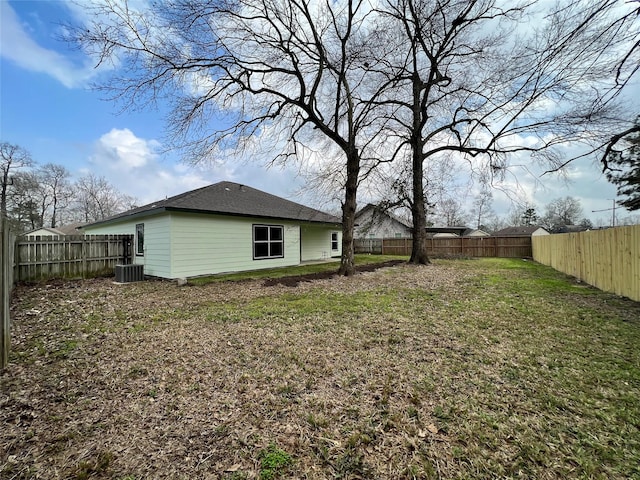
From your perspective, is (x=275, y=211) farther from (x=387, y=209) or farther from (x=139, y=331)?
(x=139, y=331)

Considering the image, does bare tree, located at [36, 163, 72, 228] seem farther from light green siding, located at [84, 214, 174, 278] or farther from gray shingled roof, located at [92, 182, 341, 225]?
light green siding, located at [84, 214, 174, 278]

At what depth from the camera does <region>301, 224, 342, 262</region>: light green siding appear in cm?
1695

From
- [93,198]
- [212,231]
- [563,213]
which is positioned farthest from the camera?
[563,213]

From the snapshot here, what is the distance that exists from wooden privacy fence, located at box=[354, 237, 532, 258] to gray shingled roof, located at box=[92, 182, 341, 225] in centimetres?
782

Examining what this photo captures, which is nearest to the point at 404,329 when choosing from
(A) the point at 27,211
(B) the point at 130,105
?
(B) the point at 130,105

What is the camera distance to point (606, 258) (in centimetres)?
737

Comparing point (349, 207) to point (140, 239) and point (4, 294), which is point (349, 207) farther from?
point (4, 294)

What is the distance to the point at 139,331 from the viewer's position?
467 centimetres

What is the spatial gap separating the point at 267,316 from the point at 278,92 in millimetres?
8000

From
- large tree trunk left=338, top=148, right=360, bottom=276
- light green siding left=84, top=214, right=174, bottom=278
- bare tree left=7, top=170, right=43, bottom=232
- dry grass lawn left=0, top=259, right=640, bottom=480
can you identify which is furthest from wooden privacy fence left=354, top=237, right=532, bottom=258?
bare tree left=7, top=170, right=43, bottom=232

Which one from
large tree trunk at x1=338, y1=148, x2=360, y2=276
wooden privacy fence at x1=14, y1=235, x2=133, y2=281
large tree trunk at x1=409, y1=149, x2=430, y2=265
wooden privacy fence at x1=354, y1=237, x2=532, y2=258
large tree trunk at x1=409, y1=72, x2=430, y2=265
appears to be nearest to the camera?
wooden privacy fence at x1=14, y1=235, x2=133, y2=281

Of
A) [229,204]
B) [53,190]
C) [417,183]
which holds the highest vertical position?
[53,190]

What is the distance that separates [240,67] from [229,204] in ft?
16.4

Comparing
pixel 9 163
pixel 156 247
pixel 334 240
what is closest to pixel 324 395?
pixel 156 247
